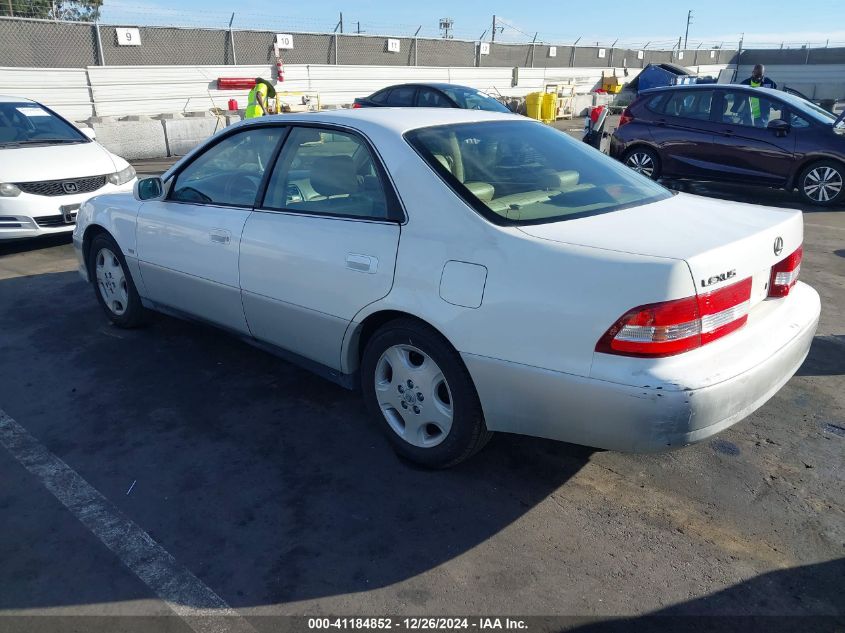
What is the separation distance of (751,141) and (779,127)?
1.21 feet

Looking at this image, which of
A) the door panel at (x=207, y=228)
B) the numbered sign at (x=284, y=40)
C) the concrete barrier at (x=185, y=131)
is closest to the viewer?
the door panel at (x=207, y=228)

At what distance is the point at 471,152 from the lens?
3.26 meters

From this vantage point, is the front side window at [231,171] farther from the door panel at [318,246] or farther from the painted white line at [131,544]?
the painted white line at [131,544]

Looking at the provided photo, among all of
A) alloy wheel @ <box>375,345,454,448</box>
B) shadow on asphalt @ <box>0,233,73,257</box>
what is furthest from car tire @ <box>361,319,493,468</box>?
shadow on asphalt @ <box>0,233,73,257</box>

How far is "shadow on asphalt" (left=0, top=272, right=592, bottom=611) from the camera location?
8.53 ft

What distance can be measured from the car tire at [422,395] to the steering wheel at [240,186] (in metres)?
1.25

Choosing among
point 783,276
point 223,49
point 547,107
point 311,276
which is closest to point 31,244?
point 311,276

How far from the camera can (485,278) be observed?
2.68m

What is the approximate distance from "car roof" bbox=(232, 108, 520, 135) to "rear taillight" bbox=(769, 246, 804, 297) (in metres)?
1.60

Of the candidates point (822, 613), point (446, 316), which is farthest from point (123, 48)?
point (822, 613)

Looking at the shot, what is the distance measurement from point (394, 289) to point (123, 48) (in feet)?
60.5

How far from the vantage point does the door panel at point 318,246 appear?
123 inches

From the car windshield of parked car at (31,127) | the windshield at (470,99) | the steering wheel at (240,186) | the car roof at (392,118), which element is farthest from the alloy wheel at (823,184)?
the car windshield of parked car at (31,127)

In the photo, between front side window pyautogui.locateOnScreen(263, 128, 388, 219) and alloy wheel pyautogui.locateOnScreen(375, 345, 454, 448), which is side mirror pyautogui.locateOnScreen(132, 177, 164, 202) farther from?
alloy wheel pyautogui.locateOnScreen(375, 345, 454, 448)
